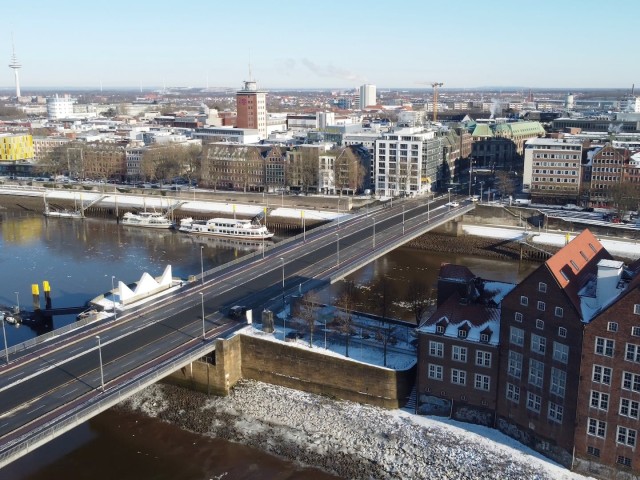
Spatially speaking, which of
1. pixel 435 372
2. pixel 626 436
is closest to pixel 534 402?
pixel 626 436

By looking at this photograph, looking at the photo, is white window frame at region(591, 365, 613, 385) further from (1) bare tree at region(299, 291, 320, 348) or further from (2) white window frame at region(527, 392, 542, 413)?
(1) bare tree at region(299, 291, 320, 348)

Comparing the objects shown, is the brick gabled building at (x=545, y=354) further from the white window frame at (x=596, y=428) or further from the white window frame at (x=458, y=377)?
the white window frame at (x=458, y=377)

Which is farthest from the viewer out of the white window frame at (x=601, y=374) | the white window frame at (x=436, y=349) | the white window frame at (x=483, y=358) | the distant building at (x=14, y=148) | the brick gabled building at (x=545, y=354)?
the distant building at (x=14, y=148)

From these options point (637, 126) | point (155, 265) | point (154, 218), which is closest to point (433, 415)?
point (155, 265)

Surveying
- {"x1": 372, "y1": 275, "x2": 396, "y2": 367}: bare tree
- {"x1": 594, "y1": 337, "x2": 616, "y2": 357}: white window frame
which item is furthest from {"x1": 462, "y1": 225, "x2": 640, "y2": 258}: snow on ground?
{"x1": 594, "y1": 337, "x2": 616, "y2": 357}: white window frame

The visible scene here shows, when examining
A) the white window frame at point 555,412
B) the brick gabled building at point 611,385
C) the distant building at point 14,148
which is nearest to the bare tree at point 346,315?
the white window frame at point 555,412
